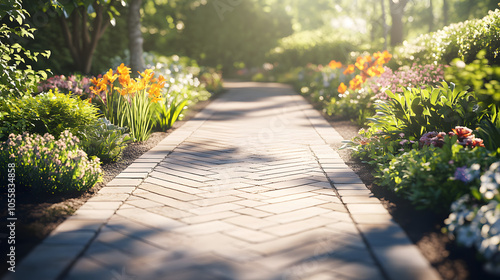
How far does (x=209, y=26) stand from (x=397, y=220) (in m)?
23.6

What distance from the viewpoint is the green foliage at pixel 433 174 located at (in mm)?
2926

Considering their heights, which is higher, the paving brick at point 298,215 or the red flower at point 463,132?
the red flower at point 463,132

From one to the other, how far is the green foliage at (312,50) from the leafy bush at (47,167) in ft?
53.7

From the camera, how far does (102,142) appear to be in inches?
177

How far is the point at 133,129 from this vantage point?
18.4 feet

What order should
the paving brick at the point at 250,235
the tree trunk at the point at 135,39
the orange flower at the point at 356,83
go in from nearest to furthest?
the paving brick at the point at 250,235 < the orange flower at the point at 356,83 < the tree trunk at the point at 135,39

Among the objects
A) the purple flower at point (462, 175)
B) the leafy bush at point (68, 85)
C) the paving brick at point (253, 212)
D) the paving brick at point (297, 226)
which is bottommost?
the paving brick at point (253, 212)

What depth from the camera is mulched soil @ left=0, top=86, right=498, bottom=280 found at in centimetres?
230

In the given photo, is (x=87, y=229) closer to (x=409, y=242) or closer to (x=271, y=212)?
(x=271, y=212)

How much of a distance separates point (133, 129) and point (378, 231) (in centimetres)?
375

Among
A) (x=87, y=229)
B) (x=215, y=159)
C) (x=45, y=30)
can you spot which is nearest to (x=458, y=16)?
→ (x=45, y=30)

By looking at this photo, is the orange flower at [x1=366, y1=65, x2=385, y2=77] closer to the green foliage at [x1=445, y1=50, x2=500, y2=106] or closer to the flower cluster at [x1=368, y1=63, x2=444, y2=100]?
the flower cluster at [x1=368, y1=63, x2=444, y2=100]

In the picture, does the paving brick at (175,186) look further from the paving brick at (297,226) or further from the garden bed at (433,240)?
the garden bed at (433,240)

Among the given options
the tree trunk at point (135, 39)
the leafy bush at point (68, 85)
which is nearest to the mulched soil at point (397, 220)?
the leafy bush at point (68, 85)
